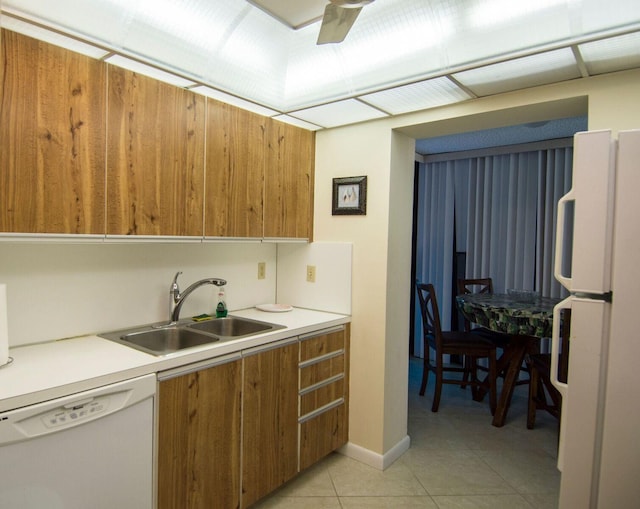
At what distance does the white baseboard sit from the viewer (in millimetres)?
2574

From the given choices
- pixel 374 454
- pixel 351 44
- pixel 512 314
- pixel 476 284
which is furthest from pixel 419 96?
pixel 476 284

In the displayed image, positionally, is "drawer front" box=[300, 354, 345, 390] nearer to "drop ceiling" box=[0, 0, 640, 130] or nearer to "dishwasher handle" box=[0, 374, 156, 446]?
"dishwasher handle" box=[0, 374, 156, 446]

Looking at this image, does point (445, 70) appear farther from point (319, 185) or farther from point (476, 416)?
point (476, 416)

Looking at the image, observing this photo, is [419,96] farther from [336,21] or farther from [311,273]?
[311,273]

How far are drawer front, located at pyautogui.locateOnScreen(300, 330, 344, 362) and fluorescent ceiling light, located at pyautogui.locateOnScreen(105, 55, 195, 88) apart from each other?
4.78ft

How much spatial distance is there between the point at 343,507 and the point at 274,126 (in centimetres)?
216

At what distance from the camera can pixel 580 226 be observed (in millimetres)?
1368

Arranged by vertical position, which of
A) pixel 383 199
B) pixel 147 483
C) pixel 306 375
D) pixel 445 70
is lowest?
pixel 147 483

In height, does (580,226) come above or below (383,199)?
below

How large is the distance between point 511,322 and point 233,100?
2.40m

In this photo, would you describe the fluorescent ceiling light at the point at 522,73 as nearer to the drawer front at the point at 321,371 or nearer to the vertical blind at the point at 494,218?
the drawer front at the point at 321,371

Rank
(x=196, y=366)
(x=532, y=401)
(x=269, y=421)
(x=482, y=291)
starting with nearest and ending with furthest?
(x=196, y=366) → (x=269, y=421) → (x=532, y=401) → (x=482, y=291)

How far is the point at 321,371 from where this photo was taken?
246cm

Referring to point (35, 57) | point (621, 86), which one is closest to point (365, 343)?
point (621, 86)
